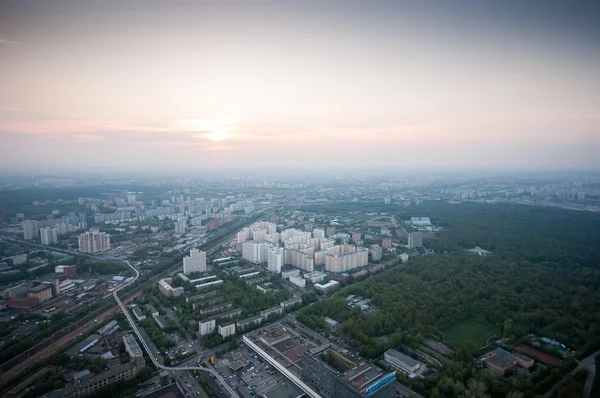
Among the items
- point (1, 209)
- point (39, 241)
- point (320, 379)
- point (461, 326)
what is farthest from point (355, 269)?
point (1, 209)

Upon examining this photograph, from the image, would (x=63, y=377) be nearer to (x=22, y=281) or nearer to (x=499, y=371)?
(x=22, y=281)

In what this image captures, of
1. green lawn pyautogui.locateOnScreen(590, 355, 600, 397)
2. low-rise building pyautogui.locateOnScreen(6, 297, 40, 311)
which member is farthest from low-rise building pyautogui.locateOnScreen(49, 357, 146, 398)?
green lawn pyautogui.locateOnScreen(590, 355, 600, 397)

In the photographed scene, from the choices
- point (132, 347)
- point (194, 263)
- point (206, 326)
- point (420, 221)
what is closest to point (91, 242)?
point (194, 263)

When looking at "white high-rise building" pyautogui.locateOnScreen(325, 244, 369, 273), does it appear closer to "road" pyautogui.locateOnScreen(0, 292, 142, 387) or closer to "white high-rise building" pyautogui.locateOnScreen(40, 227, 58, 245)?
"road" pyautogui.locateOnScreen(0, 292, 142, 387)

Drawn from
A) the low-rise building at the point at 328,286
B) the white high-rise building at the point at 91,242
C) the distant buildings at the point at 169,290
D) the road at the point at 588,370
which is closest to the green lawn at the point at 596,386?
the road at the point at 588,370

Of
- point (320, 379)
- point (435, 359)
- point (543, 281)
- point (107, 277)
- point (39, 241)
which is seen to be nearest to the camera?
point (320, 379)

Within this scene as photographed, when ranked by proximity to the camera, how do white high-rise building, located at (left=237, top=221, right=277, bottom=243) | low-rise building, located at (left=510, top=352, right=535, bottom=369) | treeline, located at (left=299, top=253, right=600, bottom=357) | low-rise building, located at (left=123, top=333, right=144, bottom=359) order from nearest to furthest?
→ low-rise building, located at (left=510, top=352, right=535, bottom=369)
low-rise building, located at (left=123, top=333, right=144, bottom=359)
treeline, located at (left=299, top=253, right=600, bottom=357)
white high-rise building, located at (left=237, top=221, right=277, bottom=243)

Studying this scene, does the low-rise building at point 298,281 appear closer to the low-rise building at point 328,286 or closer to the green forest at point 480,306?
the low-rise building at point 328,286
